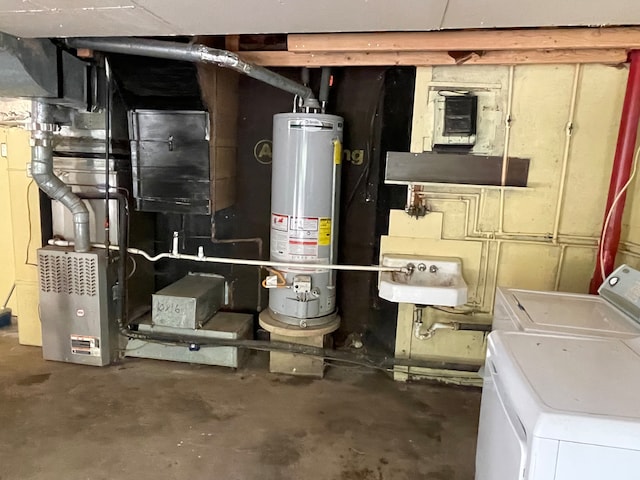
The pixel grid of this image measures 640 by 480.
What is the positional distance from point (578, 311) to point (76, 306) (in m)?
2.69

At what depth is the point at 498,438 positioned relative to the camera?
146 cm

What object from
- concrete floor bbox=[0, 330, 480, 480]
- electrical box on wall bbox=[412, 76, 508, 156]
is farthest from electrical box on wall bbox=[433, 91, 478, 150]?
concrete floor bbox=[0, 330, 480, 480]

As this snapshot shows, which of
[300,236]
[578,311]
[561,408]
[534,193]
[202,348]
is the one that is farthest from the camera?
[202,348]

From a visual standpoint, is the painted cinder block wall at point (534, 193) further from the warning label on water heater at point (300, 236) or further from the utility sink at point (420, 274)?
the warning label on water heater at point (300, 236)

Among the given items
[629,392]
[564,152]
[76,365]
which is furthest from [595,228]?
[76,365]

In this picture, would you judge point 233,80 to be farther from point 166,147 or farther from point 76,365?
point 76,365

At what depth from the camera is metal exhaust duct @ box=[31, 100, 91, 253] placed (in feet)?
8.53

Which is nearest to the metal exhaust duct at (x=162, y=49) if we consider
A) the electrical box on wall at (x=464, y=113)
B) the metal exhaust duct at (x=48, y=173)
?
the metal exhaust duct at (x=48, y=173)

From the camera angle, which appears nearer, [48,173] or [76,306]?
[48,173]

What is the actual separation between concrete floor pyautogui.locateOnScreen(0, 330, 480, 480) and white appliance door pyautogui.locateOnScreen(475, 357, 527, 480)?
588 millimetres

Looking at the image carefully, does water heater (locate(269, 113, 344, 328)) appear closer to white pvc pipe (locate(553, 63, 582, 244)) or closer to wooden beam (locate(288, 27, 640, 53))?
wooden beam (locate(288, 27, 640, 53))

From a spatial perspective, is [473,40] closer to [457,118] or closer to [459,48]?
[459,48]

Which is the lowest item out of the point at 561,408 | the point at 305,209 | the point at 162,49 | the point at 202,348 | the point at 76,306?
the point at 202,348

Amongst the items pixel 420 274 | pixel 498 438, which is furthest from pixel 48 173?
pixel 498 438
